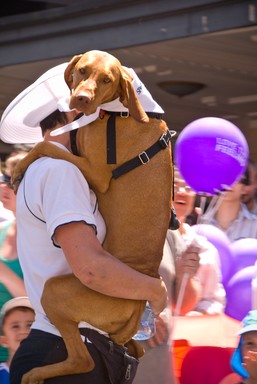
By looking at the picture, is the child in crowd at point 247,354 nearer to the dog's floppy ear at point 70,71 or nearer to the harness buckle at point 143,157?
the harness buckle at point 143,157

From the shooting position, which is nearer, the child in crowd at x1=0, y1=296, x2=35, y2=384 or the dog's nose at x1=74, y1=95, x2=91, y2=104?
the dog's nose at x1=74, y1=95, x2=91, y2=104

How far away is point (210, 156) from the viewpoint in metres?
3.86

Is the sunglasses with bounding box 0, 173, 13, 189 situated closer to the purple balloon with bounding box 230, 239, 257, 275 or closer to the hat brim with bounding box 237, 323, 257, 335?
the purple balloon with bounding box 230, 239, 257, 275

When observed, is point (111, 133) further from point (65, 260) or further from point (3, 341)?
point (3, 341)

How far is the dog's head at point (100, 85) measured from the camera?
2.28 metres

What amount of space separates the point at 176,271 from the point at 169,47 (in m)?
3.93

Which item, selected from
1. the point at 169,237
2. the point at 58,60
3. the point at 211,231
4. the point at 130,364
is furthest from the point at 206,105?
the point at 130,364

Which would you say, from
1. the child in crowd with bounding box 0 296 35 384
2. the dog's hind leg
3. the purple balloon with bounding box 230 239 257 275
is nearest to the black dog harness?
the dog's hind leg

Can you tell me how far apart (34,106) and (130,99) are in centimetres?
41

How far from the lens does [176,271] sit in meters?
3.73

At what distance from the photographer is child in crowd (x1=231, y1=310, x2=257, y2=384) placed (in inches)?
139

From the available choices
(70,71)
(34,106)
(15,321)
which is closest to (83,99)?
(70,71)

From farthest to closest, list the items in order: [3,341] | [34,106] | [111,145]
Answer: [3,341] → [34,106] → [111,145]

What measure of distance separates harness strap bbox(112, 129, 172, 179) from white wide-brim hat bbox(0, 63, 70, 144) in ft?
0.99
